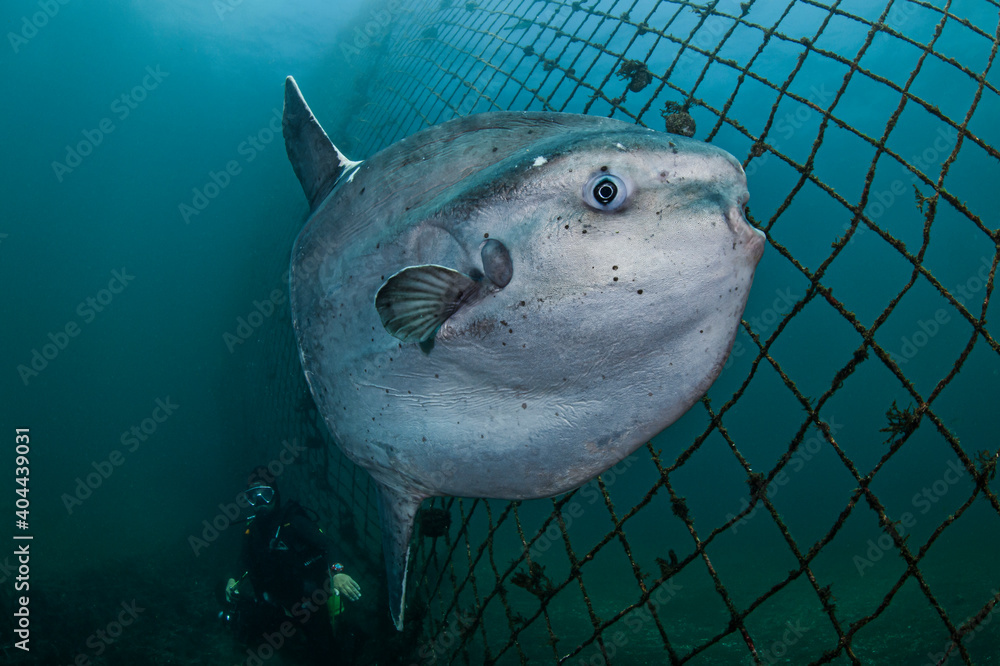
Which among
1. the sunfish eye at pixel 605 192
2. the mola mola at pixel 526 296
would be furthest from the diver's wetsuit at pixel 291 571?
the sunfish eye at pixel 605 192

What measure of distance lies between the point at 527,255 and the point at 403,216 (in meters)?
0.63

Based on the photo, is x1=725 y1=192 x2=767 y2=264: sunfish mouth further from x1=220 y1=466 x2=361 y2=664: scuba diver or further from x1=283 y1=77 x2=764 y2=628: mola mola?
x1=220 y1=466 x2=361 y2=664: scuba diver

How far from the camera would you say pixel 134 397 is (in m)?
33.3

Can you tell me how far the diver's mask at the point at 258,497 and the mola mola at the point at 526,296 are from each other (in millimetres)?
6085

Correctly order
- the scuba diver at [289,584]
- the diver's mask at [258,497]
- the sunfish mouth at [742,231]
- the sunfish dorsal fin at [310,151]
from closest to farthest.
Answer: the sunfish mouth at [742,231] → the sunfish dorsal fin at [310,151] → the scuba diver at [289,584] → the diver's mask at [258,497]

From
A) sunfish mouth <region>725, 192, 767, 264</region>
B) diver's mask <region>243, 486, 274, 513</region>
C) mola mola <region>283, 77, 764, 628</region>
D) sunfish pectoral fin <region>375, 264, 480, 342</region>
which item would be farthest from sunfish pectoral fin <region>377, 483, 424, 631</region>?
diver's mask <region>243, 486, 274, 513</region>

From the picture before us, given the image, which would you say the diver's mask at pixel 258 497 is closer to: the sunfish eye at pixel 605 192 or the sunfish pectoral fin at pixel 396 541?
the sunfish pectoral fin at pixel 396 541

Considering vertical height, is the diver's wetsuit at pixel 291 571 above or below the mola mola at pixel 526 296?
below

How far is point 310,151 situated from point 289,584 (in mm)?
6611

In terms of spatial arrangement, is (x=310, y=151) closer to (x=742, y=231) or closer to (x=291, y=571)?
(x=742, y=231)

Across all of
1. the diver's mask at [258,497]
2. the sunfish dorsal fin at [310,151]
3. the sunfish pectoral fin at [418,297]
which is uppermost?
the sunfish dorsal fin at [310,151]

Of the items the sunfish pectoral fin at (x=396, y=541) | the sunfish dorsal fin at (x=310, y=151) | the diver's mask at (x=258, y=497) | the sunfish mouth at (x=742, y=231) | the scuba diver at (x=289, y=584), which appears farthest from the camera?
the diver's mask at (x=258, y=497)

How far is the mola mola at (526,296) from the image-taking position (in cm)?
143

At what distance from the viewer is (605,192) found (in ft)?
4.78
